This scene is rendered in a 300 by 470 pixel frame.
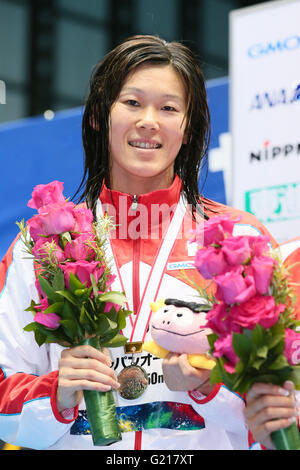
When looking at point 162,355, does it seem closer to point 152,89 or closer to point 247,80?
point 152,89

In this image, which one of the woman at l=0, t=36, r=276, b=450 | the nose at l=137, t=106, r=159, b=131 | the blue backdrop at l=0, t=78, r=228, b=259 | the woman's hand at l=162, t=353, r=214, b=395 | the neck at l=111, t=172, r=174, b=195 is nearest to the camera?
the woman's hand at l=162, t=353, r=214, b=395

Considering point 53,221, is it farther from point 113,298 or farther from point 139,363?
point 139,363

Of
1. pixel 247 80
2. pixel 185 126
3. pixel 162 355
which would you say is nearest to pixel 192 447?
pixel 162 355

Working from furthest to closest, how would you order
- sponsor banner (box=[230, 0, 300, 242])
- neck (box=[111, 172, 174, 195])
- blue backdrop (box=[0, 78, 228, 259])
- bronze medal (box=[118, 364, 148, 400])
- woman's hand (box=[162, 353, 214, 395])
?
→ blue backdrop (box=[0, 78, 228, 259]) → sponsor banner (box=[230, 0, 300, 242]) → neck (box=[111, 172, 174, 195]) → bronze medal (box=[118, 364, 148, 400]) → woman's hand (box=[162, 353, 214, 395])

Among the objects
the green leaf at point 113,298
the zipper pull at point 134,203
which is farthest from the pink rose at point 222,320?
A: the zipper pull at point 134,203

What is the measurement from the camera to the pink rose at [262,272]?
4.11 ft

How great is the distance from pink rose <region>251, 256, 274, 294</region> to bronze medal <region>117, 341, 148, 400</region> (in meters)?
0.47

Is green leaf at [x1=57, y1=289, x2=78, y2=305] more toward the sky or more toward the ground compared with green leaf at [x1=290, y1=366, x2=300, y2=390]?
more toward the sky

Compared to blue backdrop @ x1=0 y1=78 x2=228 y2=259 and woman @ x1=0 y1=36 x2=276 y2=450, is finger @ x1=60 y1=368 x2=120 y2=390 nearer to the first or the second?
woman @ x1=0 y1=36 x2=276 y2=450

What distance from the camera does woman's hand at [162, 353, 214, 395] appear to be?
4.70 feet

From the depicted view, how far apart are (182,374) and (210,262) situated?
276 millimetres

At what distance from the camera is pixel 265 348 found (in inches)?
48.8

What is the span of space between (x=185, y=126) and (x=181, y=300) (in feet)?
1.70

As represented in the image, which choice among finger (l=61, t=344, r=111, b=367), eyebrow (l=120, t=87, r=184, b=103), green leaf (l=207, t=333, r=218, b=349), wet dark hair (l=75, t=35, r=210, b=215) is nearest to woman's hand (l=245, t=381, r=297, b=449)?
green leaf (l=207, t=333, r=218, b=349)
